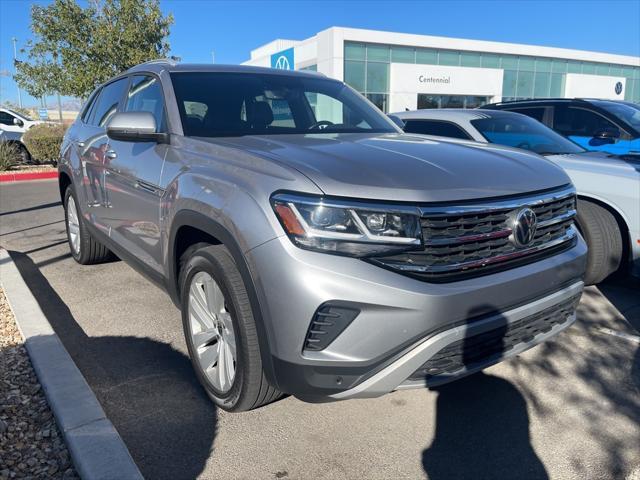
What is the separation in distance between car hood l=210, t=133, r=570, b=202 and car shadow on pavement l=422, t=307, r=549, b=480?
57 cm

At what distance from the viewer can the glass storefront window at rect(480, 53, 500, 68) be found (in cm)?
3444

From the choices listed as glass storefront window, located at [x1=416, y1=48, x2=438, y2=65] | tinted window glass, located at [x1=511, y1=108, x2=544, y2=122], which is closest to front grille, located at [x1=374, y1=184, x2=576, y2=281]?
tinted window glass, located at [x1=511, y1=108, x2=544, y2=122]

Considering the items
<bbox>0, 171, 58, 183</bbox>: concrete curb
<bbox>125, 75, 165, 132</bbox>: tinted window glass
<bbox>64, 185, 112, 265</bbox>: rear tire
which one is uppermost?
<bbox>125, 75, 165, 132</bbox>: tinted window glass

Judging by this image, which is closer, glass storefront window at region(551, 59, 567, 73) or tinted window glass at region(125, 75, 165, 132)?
tinted window glass at region(125, 75, 165, 132)

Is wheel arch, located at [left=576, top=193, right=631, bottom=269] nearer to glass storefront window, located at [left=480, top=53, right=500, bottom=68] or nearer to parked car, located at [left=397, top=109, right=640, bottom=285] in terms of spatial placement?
parked car, located at [left=397, top=109, right=640, bottom=285]

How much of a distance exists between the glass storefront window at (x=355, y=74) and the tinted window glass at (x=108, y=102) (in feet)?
82.0

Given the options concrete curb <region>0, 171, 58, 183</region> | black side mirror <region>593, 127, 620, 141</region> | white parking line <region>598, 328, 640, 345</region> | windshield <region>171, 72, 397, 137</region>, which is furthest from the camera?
concrete curb <region>0, 171, 58, 183</region>

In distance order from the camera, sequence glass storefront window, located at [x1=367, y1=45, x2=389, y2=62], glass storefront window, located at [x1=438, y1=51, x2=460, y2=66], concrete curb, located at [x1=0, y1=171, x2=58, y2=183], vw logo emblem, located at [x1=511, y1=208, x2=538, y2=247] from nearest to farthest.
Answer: vw logo emblem, located at [x1=511, y1=208, x2=538, y2=247] < concrete curb, located at [x1=0, y1=171, x2=58, y2=183] < glass storefront window, located at [x1=367, y1=45, x2=389, y2=62] < glass storefront window, located at [x1=438, y1=51, x2=460, y2=66]

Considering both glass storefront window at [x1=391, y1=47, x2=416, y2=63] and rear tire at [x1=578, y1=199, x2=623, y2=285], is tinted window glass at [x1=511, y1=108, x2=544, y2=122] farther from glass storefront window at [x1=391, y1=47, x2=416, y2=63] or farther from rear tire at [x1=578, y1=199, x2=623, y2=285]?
glass storefront window at [x1=391, y1=47, x2=416, y2=63]

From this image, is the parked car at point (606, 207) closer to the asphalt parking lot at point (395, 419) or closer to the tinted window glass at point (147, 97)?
the asphalt parking lot at point (395, 419)

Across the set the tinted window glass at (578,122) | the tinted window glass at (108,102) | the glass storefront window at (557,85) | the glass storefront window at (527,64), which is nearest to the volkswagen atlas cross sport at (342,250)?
the tinted window glass at (108,102)

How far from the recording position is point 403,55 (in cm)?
3106

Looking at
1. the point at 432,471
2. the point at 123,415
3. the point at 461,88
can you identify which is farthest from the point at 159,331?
the point at 461,88

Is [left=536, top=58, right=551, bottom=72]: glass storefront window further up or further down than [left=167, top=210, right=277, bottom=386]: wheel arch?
further up
